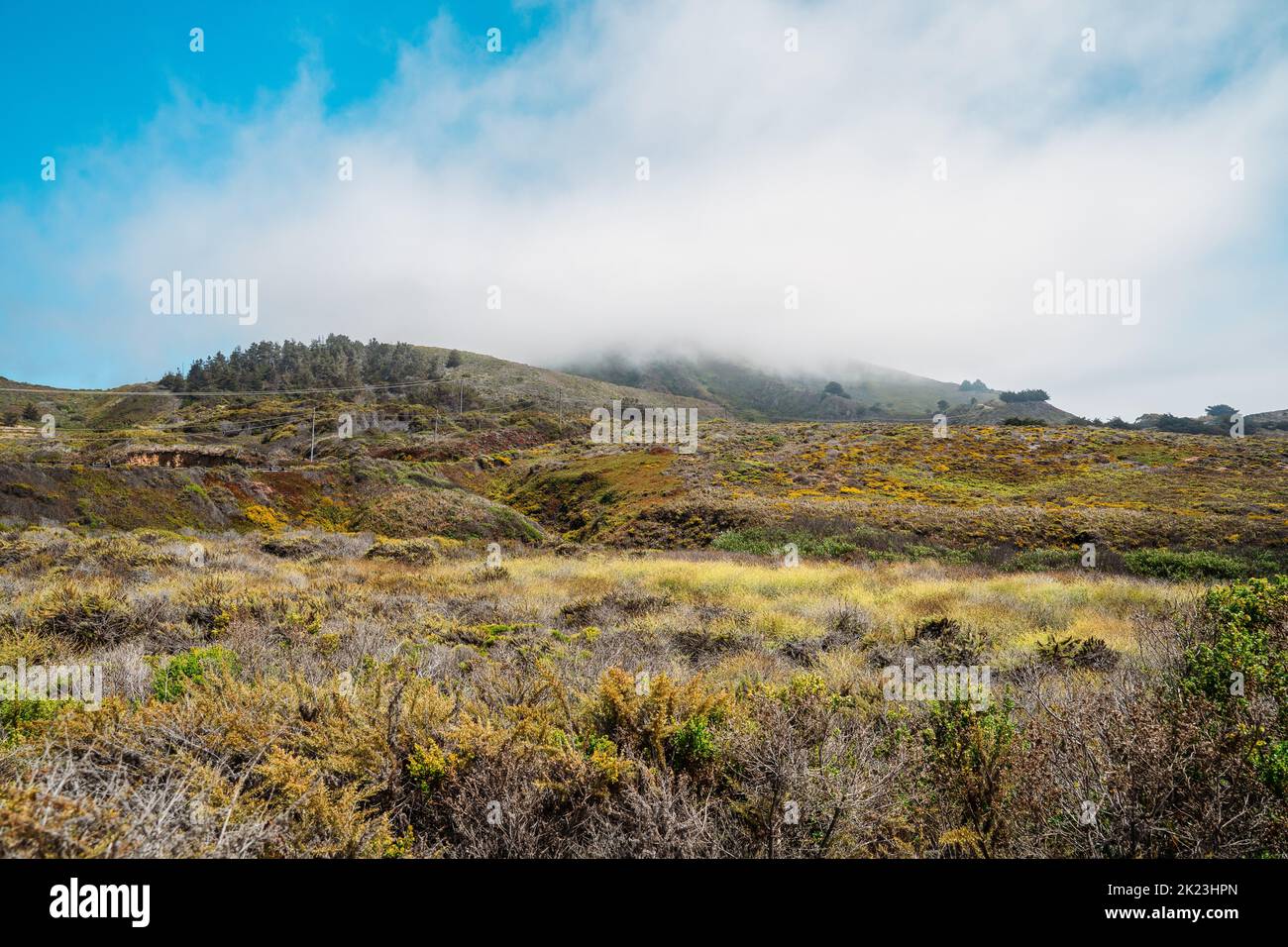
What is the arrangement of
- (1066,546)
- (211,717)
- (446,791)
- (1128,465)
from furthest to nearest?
(1128,465) → (1066,546) → (211,717) → (446,791)

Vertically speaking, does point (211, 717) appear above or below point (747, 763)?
above

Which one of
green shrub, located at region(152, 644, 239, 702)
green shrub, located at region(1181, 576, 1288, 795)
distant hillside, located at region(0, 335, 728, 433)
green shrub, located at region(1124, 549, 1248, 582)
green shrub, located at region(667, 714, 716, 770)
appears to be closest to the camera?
green shrub, located at region(1181, 576, 1288, 795)

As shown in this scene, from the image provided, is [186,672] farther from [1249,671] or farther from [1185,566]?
[1185,566]

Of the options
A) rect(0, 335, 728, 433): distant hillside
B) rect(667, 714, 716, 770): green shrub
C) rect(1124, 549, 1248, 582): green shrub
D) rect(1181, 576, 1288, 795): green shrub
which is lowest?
rect(1124, 549, 1248, 582): green shrub

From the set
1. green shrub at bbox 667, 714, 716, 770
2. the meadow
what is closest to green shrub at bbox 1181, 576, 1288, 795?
the meadow

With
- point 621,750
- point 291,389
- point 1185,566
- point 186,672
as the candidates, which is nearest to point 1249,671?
point 621,750

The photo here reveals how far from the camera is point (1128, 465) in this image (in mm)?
36312

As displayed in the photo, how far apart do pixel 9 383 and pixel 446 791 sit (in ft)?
546

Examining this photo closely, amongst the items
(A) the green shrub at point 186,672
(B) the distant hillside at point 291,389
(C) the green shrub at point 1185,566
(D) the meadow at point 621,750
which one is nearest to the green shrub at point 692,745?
(D) the meadow at point 621,750

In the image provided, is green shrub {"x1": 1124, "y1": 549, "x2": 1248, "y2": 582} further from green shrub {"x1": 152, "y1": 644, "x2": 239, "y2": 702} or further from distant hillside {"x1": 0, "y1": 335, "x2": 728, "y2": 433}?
distant hillside {"x1": 0, "y1": 335, "x2": 728, "y2": 433}

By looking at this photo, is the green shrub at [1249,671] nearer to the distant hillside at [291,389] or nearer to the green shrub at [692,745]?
the green shrub at [692,745]
